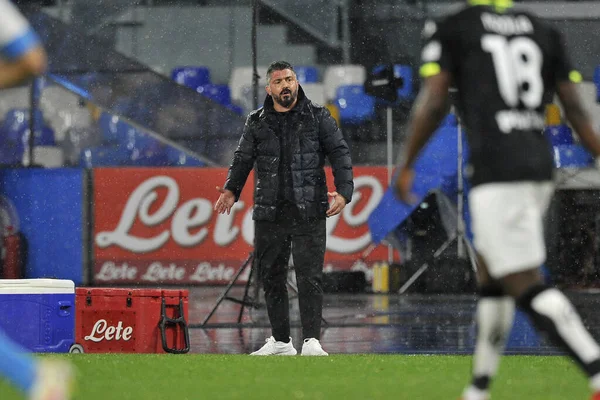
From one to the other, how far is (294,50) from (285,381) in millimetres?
11339

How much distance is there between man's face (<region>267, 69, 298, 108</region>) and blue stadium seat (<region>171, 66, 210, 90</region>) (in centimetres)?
900

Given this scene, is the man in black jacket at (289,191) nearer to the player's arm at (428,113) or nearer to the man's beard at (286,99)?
the man's beard at (286,99)

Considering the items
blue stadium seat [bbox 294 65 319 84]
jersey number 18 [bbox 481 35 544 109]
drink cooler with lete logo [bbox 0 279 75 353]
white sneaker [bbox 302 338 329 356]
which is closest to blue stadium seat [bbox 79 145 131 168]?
blue stadium seat [bbox 294 65 319 84]

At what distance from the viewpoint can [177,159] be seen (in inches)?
630

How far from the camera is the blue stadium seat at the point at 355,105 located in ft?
52.4

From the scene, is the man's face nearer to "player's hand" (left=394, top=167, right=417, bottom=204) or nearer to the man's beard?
the man's beard

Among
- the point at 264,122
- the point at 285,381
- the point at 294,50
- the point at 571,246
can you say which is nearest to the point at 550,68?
the point at 285,381

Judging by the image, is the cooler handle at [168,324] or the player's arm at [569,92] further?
the cooler handle at [168,324]

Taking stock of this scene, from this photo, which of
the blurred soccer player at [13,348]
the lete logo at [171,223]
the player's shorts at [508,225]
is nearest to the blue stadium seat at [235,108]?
the lete logo at [171,223]

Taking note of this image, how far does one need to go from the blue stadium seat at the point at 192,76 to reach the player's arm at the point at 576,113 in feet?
40.6

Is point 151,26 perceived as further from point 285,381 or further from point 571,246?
point 285,381

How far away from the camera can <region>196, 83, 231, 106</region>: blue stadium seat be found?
53.6 ft

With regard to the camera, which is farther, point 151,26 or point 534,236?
point 151,26

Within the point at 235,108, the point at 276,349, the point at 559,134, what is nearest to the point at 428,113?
the point at 276,349
